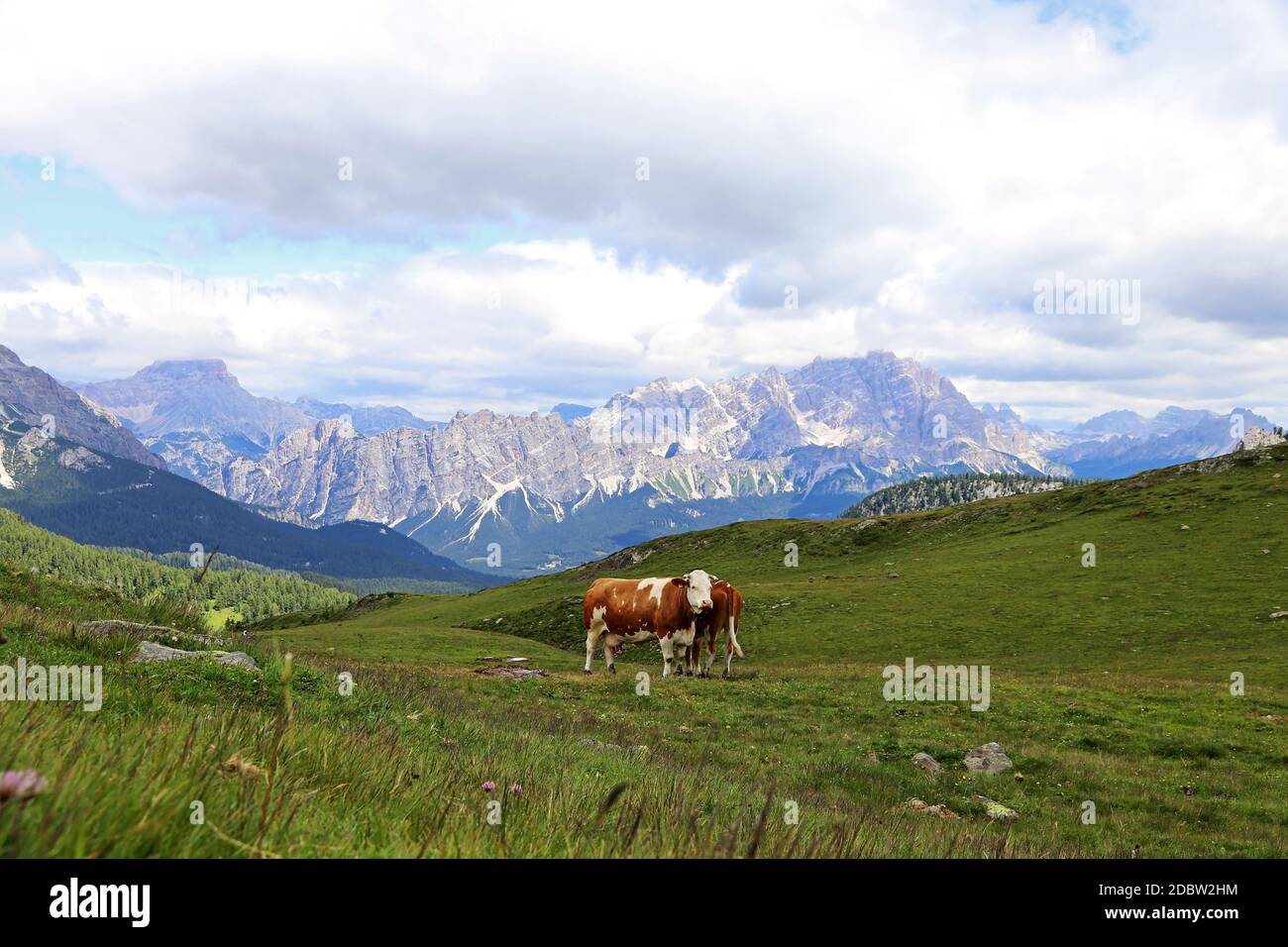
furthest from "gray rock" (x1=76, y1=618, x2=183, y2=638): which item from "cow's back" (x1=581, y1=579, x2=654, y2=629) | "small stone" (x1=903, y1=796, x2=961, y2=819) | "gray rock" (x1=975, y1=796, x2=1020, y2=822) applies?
"cow's back" (x1=581, y1=579, x2=654, y2=629)

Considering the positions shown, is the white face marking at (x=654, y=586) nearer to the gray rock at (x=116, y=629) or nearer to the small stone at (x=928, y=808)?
the small stone at (x=928, y=808)

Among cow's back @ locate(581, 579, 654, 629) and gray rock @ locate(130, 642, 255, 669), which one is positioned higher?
gray rock @ locate(130, 642, 255, 669)

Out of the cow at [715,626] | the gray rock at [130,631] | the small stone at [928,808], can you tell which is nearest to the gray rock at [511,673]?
the cow at [715,626]

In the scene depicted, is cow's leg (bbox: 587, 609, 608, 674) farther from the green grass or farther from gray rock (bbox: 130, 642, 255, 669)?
gray rock (bbox: 130, 642, 255, 669)

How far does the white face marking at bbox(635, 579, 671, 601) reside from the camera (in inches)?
1296

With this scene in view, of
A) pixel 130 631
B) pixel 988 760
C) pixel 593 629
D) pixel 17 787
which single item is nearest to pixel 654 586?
pixel 593 629

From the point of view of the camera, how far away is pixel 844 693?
27.9 meters

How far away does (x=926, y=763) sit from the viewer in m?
18.5

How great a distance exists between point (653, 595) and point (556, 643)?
28.7m

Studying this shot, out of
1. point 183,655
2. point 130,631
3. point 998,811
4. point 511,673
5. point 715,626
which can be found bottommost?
point 511,673

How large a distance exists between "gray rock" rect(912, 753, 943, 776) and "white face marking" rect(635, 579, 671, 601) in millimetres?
15168

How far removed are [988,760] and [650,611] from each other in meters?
17.1

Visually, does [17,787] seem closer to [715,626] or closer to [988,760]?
[988,760]
